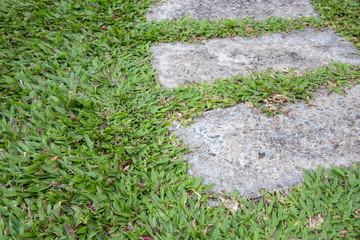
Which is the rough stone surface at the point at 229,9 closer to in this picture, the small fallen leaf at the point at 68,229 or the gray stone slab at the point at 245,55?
the gray stone slab at the point at 245,55

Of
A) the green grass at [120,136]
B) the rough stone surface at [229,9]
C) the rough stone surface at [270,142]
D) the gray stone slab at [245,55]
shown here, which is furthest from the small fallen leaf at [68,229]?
the rough stone surface at [229,9]

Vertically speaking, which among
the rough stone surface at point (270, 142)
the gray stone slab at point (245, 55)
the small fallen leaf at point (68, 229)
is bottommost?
the small fallen leaf at point (68, 229)

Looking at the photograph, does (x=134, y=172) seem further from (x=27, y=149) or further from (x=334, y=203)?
(x=334, y=203)

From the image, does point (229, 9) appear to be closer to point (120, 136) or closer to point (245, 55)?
point (245, 55)

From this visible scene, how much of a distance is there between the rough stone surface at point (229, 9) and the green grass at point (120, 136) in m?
0.19

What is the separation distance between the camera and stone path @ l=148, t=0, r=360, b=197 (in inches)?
67.6

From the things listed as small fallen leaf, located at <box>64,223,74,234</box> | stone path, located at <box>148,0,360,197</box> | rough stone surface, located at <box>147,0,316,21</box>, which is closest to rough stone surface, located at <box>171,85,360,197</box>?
stone path, located at <box>148,0,360,197</box>

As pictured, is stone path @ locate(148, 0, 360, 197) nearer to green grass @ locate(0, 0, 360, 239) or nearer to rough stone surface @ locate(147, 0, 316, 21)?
green grass @ locate(0, 0, 360, 239)

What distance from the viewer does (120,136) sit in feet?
6.23

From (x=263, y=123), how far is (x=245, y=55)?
0.86 meters

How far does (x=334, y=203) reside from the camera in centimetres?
156

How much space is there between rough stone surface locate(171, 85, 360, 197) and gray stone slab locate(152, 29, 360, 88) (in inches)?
17.7

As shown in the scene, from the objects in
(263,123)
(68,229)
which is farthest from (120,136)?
(263,123)

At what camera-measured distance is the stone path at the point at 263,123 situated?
67.6 inches
